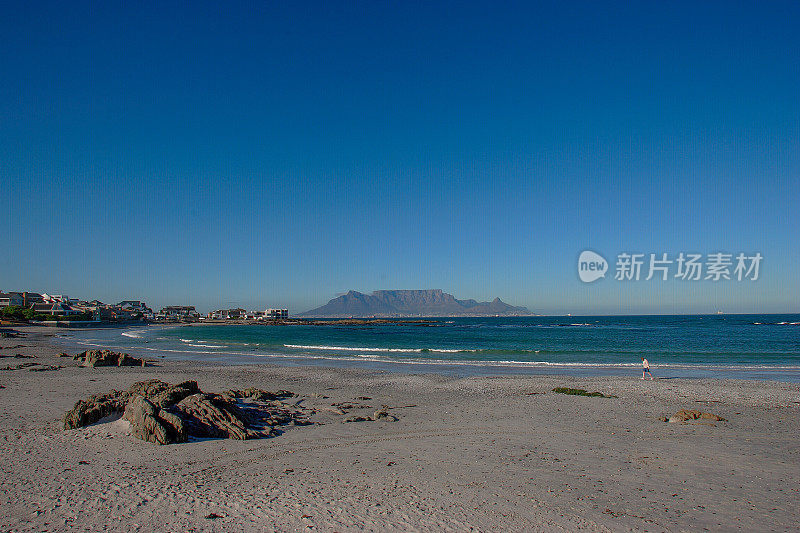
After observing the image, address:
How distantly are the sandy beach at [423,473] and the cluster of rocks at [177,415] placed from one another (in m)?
0.29

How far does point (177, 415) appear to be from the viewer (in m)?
10.2

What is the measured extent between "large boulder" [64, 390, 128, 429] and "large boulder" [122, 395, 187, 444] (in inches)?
46.1

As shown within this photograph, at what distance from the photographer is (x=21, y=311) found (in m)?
107

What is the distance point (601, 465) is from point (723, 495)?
193 cm

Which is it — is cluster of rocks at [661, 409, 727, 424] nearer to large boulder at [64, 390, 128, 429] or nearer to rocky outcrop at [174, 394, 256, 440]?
rocky outcrop at [174, 394, 256, 440]

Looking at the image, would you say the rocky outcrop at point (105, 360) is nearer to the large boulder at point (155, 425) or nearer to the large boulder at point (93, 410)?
the large boulder at point (93, 410)

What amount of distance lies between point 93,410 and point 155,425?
7.62 feet

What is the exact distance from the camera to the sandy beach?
6.30 meters

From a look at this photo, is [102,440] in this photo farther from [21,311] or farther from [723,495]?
[21,311]

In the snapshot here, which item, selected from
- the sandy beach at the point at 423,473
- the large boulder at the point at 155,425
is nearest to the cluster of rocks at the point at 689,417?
the sandy beach at the point at 423,473

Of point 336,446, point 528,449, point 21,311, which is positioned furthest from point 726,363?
point 21,311

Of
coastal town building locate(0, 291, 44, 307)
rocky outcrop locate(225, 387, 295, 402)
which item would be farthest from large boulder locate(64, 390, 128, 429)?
coastal town building locate(0, 291, 44, 307)

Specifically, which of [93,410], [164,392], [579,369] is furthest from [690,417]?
[579,369]

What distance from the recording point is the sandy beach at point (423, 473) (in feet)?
20.7
